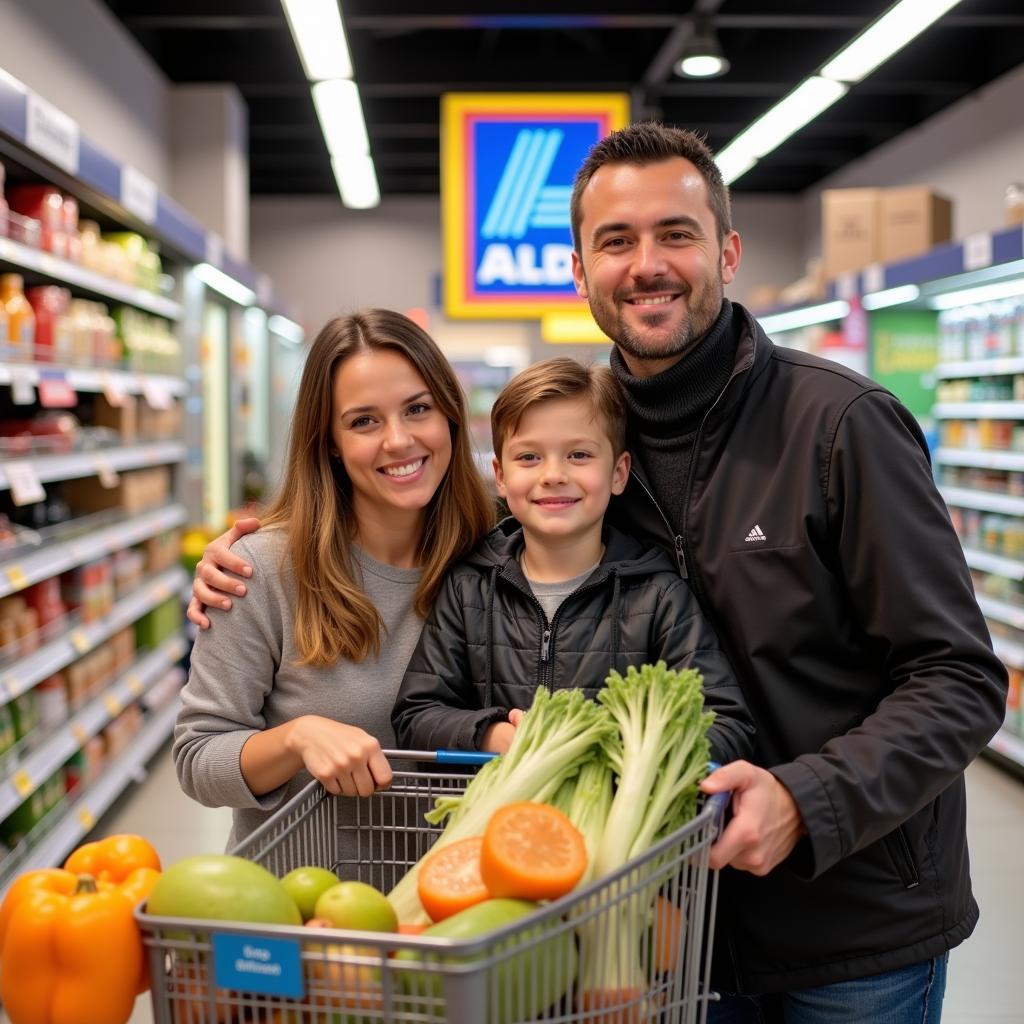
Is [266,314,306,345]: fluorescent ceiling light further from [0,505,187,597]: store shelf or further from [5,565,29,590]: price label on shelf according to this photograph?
[5,565,29,590]: price label on shelf

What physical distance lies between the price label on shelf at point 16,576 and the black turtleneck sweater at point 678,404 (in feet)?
8.56

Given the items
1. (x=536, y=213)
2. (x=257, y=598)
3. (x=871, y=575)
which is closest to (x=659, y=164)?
(x=871, y=575)

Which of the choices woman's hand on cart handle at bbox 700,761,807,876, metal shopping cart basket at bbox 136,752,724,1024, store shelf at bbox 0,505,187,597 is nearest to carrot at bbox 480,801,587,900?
metal shopping cart basket at bbox 136,752,724,1024

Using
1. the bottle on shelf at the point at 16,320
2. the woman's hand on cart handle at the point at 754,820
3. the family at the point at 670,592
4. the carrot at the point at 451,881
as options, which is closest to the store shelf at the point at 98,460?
the bottle on shelf at the point at 16,320

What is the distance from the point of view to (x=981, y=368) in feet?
21.0

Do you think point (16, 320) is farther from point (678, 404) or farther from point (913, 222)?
point (913, 222)

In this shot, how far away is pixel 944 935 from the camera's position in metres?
1.58

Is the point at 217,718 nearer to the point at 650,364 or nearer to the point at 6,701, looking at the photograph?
the point at 650,364

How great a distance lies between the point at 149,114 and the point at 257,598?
23.7ft

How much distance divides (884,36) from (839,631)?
237 inches

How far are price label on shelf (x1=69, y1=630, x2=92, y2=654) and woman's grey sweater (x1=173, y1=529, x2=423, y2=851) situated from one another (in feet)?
9.24

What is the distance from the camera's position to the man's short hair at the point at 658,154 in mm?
1738

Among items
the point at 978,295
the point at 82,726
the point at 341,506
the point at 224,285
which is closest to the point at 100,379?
the point at 82,726

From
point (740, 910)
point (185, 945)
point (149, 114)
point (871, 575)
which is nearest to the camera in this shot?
point (185, 945)
